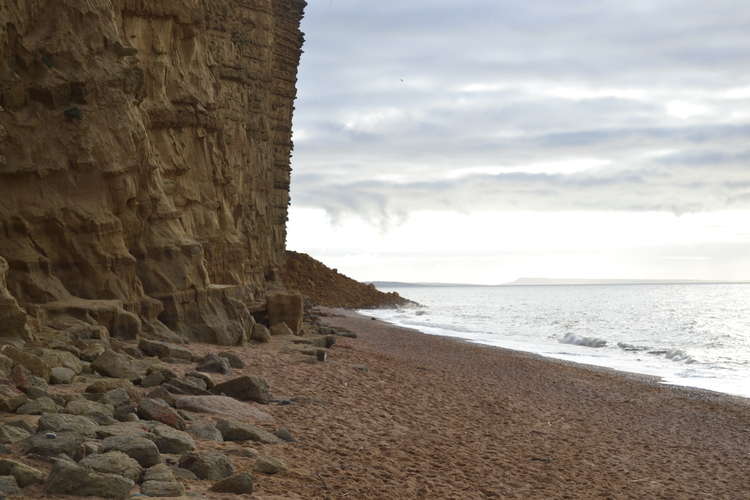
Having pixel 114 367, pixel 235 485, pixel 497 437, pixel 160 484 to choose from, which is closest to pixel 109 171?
pixel 114 367

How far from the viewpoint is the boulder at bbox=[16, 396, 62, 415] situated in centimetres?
652

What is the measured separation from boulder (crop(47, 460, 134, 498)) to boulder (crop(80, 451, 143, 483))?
0.25 metres

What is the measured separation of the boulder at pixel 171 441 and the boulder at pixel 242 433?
75 cm

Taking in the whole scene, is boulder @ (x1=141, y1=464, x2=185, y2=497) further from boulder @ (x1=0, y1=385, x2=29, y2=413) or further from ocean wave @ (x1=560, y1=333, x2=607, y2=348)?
ocean wave @ (x1=560, y1=333, x2=607, y2=348)

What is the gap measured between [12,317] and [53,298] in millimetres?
2663

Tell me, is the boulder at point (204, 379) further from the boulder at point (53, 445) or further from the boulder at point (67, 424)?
the boulder at point (53, 445)

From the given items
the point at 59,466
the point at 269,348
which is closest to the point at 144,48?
the point at 269,348

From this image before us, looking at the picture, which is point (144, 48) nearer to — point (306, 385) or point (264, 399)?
point (306, 385)

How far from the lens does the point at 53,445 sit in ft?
18.2

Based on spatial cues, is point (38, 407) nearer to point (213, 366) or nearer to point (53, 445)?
point (53, 445)

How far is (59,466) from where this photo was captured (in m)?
5.04

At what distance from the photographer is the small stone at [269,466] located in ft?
21.1

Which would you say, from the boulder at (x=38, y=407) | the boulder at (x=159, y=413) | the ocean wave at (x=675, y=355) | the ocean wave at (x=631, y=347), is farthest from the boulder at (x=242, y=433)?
the ocean wave at (x=631, y=347)

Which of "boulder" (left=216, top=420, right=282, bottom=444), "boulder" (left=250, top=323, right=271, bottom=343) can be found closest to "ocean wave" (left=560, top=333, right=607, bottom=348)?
"boulder" (left=250, top=323, right=271, bottom=343)
